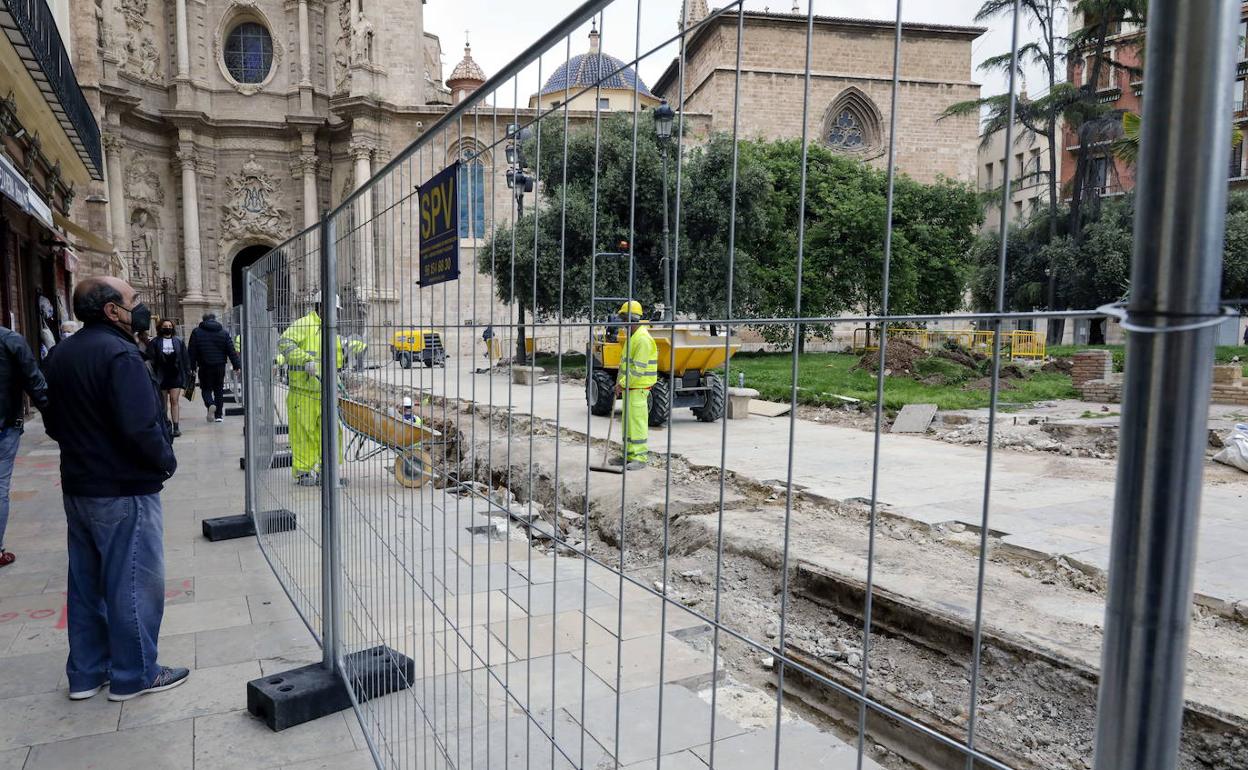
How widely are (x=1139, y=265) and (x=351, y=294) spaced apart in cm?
302

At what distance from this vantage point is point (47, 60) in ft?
35.2

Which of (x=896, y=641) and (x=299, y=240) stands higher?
(x=299, y=240)

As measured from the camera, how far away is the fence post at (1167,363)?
0.65 metres

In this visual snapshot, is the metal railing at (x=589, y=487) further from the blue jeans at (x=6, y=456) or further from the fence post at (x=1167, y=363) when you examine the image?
the blue jeans at (x=6, y=456)

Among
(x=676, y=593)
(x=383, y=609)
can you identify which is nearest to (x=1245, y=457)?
(x=676, y=593)

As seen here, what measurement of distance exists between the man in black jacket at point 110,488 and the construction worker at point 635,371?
2004mm

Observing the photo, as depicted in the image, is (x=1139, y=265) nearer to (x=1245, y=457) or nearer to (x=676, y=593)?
(x=676, y=593)

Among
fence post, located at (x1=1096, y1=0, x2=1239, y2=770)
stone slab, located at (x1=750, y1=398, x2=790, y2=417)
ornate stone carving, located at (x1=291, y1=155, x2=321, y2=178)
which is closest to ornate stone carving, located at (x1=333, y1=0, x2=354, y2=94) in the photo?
ornate stone carving, located at (x1=291, y1=155, x2=321, y2=178)

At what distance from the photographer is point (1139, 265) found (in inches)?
27.0

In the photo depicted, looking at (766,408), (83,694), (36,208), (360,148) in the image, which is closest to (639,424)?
(83,694)

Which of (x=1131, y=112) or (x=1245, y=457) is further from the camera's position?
(x=1245, y=457)

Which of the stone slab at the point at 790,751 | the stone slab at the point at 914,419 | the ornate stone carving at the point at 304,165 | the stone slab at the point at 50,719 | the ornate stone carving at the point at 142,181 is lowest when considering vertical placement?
the stone slab at the point at 50,719

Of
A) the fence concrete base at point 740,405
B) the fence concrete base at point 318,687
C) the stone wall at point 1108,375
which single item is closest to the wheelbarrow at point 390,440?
the fence concrete base at point 318,687

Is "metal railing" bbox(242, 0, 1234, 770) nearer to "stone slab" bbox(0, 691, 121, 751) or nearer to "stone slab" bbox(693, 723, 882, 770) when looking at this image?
"stone slab" bbox(693, 723, 882, 770)
